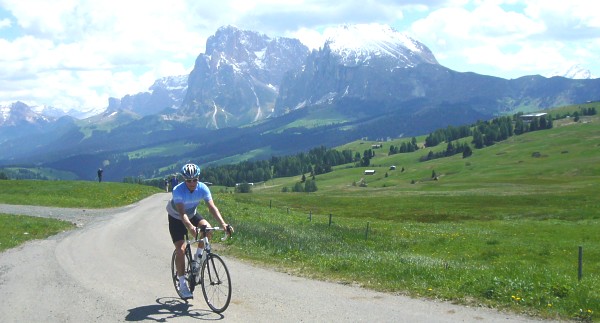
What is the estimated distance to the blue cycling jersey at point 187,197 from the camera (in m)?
14.6

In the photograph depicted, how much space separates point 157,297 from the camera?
1591 centimetres

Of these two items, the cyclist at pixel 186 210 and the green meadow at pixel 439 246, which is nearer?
the cyclist at pixel 186 210

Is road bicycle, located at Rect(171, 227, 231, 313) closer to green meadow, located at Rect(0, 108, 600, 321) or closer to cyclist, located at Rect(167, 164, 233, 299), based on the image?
→ cyclist, located at Rect(167, 164, 233, 299)


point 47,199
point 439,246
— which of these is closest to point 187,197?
point 439,246

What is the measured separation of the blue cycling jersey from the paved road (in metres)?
2.53

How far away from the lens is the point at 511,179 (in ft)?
548

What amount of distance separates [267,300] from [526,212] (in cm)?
7498

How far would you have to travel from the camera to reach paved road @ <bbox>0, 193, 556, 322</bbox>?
1367cm

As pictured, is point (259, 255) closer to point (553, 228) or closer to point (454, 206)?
point (553, 228)

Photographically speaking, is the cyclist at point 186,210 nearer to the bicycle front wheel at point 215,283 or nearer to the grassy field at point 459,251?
the bicycle front wheel at point 215,283

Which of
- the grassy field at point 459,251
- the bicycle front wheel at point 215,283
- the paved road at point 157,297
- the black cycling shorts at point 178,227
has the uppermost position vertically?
the black cycling shorts at point 178,227

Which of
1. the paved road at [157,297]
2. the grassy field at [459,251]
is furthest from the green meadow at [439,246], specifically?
the paved road at [157,297]

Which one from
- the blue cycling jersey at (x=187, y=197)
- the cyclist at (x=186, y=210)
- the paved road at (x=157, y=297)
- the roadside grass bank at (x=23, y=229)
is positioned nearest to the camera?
the paved road at (x=157, y=297)

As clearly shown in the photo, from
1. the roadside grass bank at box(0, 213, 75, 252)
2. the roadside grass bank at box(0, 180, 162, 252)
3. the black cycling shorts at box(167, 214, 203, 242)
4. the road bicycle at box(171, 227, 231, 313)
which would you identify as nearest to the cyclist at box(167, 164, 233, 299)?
the black cycling shorts at box(167, 214, 203, 242)
